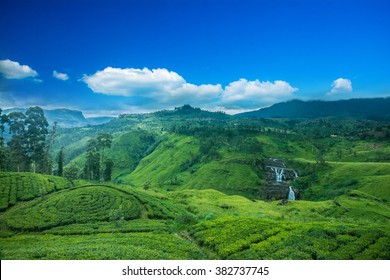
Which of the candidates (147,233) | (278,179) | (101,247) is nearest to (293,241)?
(101,247)

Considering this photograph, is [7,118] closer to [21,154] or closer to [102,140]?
[21,154]

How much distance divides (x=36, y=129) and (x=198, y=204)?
22.2m

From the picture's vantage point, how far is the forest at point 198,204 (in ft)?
53.8

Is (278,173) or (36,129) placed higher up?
(36,129)

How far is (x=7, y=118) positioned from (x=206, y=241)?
16.7 m

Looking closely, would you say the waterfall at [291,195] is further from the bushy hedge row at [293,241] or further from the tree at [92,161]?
the bushy hedge row at [293,241]

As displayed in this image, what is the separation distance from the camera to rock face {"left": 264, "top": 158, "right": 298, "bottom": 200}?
83.8m

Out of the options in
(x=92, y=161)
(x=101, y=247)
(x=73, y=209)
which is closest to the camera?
(x=101, y=247)

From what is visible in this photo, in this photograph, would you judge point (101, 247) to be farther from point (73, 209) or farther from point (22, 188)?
point (22, 188)

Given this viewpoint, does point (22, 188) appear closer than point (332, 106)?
A: Yes

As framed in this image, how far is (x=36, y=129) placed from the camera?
2920cm

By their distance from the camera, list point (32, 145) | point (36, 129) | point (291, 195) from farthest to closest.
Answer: point (291, 195), point (32, 145), point (36, 129)

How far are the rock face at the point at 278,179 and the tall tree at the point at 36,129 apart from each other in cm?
5983
